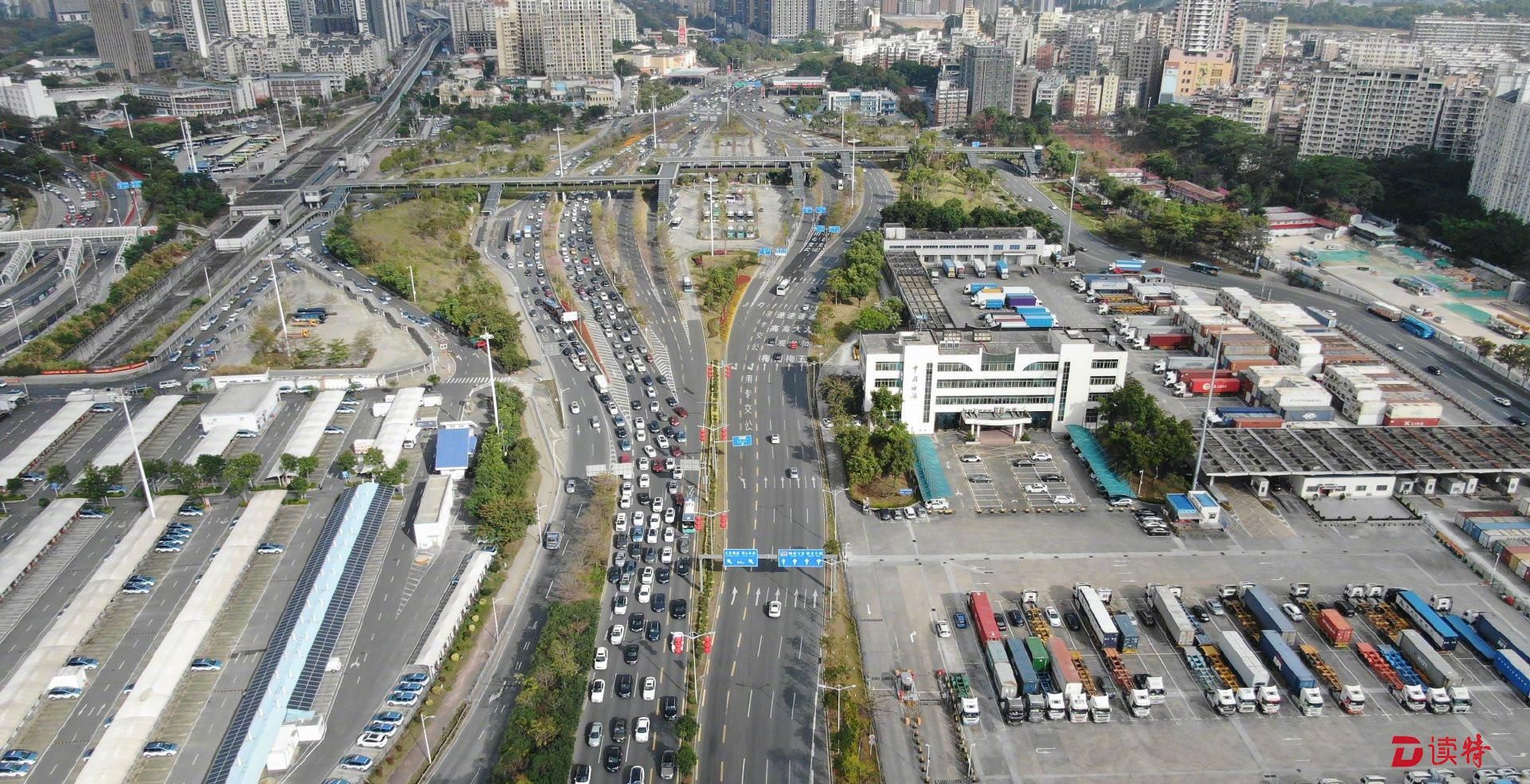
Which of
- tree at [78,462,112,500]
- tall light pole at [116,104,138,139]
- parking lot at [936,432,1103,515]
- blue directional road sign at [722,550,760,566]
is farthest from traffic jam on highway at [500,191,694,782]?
tall light pole at [116,104,138,139]

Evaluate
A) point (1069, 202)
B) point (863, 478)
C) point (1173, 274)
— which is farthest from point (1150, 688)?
point (1069, 202)

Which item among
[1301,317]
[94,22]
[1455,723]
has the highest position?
[94,22]

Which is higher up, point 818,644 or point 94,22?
point 94,22

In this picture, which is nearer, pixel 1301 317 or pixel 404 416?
pixel 404 416

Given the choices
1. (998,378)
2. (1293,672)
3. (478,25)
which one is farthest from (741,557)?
(478,25)

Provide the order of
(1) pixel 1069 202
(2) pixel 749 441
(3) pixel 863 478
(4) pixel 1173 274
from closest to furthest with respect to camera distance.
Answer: (3) pixel 863 478
(2) pixel 749 441
(4) pixel 1173 274
(1) pixel 1069 202

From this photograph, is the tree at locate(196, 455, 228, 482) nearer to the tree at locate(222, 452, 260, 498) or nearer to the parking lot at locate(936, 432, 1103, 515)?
the tree at locate(222, 452, 260, 498)

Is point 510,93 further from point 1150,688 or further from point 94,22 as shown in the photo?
point 1150,688
